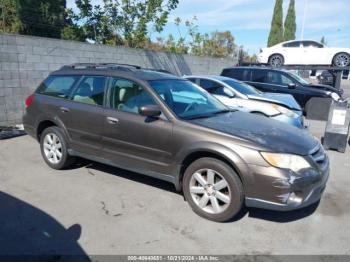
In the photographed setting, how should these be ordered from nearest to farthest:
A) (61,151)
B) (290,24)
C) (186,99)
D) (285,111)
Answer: (186,99), (61,151), (285,111), (290,24)

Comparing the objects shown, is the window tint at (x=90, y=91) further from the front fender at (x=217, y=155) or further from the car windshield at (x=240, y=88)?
the car windshield at (x=240, y=88)

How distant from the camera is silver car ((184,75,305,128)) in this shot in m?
7.66

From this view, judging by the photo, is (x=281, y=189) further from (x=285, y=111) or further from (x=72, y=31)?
(x=72, y=31)

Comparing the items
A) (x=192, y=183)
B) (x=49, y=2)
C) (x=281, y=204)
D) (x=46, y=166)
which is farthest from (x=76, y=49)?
(x=49, y=2)

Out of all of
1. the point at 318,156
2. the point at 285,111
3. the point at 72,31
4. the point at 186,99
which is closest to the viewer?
the point at 318,156

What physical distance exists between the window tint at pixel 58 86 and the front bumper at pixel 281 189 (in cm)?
326

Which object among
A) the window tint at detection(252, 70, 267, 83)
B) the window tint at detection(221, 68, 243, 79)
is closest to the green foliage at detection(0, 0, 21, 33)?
the window tint at detection(221, 68, 243, 79)

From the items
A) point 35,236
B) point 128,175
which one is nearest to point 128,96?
point 128,175

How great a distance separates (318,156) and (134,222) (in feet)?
7.44

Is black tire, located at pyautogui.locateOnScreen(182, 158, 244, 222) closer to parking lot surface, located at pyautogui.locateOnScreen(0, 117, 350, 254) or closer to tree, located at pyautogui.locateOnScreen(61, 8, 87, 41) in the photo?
parking lot surface, located at pyautogui.locateOnScreen(0, 117, 350, 254)

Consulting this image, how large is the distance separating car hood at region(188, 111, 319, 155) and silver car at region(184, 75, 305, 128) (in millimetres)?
3148

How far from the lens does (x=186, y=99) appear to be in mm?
4746

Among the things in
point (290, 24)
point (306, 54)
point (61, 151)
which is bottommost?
point (61, 151)

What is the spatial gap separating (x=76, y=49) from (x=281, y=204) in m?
7.88
